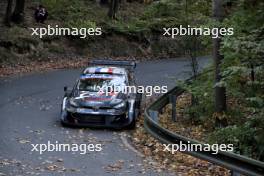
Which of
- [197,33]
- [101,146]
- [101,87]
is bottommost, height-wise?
[101,146]

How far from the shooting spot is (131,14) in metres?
43.2

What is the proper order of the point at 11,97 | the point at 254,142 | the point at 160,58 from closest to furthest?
the point at 254,142 < the point at 11,97 < the point at 160,58

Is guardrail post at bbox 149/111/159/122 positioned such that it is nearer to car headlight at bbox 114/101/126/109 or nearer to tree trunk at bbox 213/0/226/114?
car headlight at bbox 114/101/126/109

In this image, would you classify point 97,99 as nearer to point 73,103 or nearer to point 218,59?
point 73,103

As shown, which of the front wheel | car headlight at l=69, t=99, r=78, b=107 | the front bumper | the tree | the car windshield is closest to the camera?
the front bumper

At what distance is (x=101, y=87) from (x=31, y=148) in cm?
393

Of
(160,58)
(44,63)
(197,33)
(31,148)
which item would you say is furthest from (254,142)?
(160,58)

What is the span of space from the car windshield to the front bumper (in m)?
1.06

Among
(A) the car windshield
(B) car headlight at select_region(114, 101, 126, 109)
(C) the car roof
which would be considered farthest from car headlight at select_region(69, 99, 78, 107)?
(C) the car roof

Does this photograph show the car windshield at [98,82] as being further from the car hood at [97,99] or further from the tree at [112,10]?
the tree at [112,10]

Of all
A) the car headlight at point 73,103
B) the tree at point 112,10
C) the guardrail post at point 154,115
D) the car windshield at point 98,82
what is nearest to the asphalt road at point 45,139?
the car headlight at point 73,103

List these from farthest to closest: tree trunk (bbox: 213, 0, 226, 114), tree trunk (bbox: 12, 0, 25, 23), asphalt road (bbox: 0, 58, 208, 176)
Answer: tree trunk (bbox: 12, 0, 25, 23), tree trunk (bbox: 213, 0, 226, 114), asphalt road (bbox: 0, 58, 208, 176)

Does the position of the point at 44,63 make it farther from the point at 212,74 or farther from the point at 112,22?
the point at 212,74

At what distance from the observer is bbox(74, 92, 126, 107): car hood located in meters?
14.7
